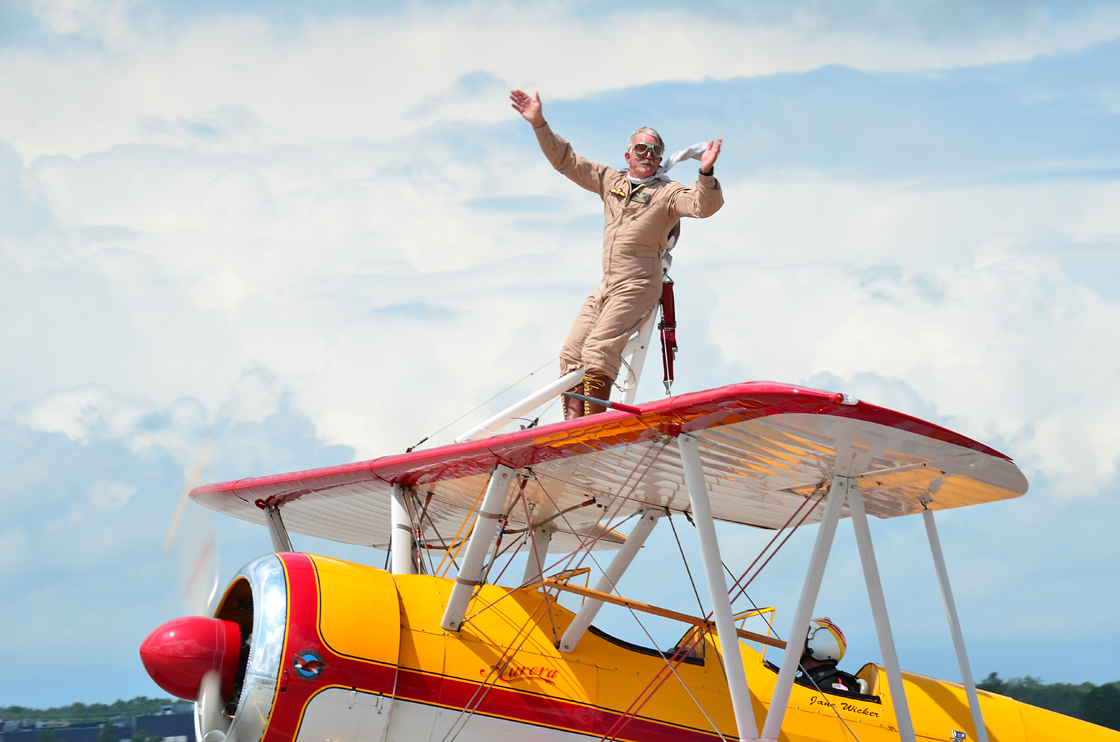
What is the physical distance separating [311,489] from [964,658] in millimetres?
5471

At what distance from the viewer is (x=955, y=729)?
28.4 ft

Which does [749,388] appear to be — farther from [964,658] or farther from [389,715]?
[964,658]

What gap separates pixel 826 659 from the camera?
29.1ft

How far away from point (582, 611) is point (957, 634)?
9.73 ft

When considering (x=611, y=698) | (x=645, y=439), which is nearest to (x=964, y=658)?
(x=611, y=698)

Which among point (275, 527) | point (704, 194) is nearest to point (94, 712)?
point (275, 527)

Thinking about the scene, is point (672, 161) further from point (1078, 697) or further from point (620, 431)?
point (1078, 697)

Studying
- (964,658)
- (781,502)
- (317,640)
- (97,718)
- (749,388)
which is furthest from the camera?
(97,718)

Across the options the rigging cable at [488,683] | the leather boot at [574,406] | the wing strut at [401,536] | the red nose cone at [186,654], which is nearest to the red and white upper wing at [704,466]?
the wing strut at [401,536]

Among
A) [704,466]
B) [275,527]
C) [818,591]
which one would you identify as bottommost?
[818,591]

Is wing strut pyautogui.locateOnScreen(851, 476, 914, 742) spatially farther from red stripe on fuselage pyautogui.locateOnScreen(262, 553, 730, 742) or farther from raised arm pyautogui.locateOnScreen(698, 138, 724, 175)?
raised arm pyautogui.locateOnScreen(698, 138, 724, 175)

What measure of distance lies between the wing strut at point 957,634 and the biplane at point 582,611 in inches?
Answer: 0.7

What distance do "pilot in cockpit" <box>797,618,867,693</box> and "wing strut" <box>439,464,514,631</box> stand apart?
302 centimetres

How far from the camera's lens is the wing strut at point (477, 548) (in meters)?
7.27
